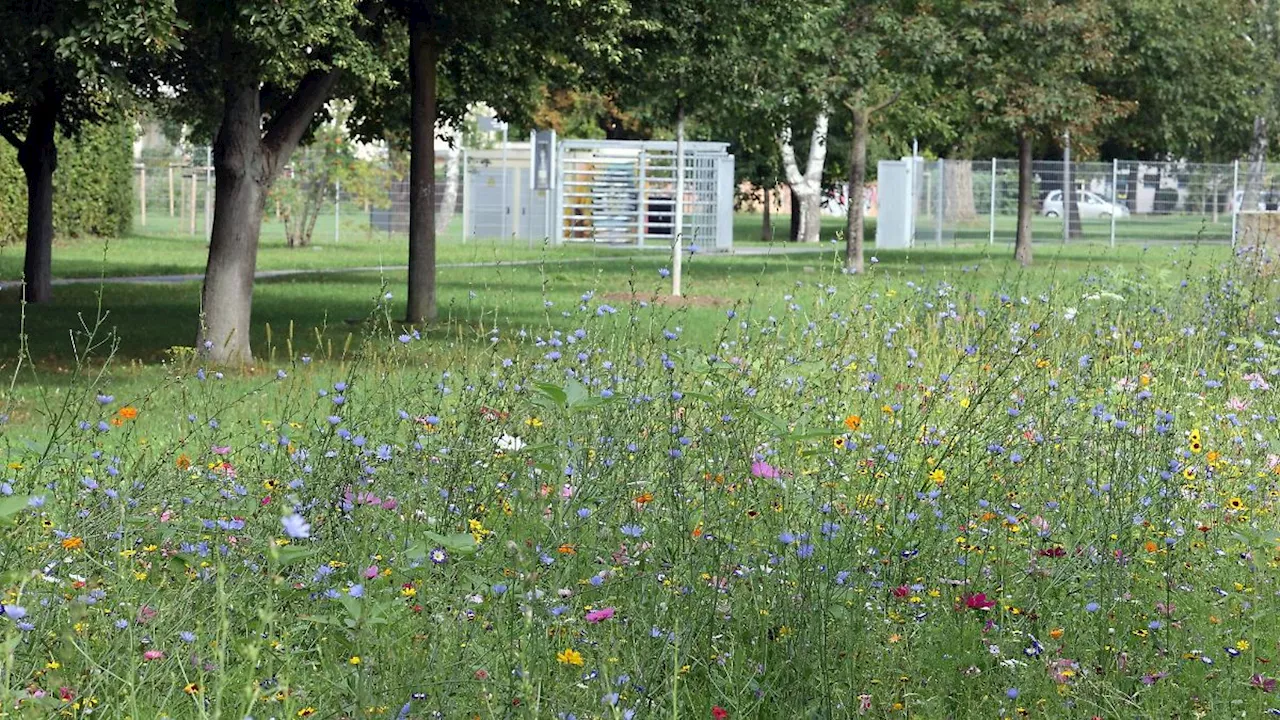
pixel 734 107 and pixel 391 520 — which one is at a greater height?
pixel 734 107

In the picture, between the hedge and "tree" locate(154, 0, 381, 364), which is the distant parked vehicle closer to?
the hedge

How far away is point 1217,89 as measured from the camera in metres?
34.9

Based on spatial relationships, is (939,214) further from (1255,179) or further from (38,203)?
(38,203)

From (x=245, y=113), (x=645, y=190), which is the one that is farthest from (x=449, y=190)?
(x=245, y=113)

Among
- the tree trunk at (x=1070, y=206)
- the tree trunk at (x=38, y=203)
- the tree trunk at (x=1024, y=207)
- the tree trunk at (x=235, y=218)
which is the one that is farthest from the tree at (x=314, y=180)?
the tree trunk at (x=235, y=218)

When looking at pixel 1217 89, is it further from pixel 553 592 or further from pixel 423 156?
pixel 553 592

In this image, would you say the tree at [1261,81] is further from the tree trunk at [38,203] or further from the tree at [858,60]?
the tree trunk at [38,203]

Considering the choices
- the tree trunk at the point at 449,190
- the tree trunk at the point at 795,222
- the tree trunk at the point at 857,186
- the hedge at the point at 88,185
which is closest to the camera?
the tree trunk at the point at 857,186

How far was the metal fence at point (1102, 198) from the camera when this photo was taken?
138ft

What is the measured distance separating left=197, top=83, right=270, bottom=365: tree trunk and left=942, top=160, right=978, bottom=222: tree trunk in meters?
29.7

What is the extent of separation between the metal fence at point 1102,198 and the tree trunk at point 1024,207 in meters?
5.80

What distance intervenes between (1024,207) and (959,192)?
7816 millimetres

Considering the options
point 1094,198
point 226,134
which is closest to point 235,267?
point 226,134

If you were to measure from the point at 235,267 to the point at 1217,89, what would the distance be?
83.6 ft
